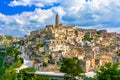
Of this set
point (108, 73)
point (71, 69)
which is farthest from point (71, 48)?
point (108, 73)

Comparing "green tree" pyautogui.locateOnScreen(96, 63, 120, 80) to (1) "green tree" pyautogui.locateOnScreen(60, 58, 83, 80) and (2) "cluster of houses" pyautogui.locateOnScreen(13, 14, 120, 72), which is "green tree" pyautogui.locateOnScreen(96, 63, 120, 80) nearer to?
(1) "green tree" pyautogui.locateOnScreen(60, 58, 83, 80)

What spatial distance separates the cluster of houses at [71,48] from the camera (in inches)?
1820

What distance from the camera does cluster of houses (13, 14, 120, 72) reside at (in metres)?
46.2

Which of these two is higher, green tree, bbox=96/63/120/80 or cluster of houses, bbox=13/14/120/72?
cluster of houses, bbox=13/14/120/72

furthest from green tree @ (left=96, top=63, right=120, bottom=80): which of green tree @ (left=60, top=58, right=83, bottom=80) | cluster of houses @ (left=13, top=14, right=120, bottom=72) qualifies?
cluster of houses @ (left=13, top=14, right=120, bottom=72)

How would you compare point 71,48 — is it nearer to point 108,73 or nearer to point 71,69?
point 71,69

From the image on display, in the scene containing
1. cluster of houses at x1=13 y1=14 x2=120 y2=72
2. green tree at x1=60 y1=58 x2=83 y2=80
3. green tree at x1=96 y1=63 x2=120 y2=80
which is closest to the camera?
green tree at x1=96 y1=63 x2=120 y2=80

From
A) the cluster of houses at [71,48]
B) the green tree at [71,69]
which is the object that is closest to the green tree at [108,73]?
the green tree at [71,69]

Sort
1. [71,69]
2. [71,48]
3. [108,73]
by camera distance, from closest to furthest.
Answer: [108,73], [71,69], [71,48]

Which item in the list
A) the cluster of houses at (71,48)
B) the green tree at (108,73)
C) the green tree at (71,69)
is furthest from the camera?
the cluster of houses at (71,48)

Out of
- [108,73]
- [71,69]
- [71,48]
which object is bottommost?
[71,69]

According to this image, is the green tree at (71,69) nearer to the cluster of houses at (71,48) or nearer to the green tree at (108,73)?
the green tree at (108,73)

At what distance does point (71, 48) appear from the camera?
5681 centimetres

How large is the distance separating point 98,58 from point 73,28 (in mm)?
33473
